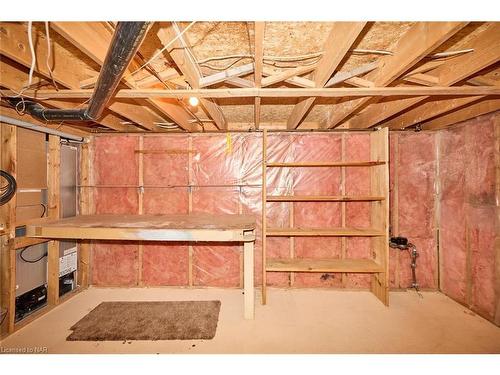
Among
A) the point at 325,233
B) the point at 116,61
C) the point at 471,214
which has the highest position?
the point at 116,61

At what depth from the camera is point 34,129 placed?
292cm

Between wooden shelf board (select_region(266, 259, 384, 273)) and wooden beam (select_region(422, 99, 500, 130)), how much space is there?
208cm

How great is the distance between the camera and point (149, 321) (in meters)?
2.85

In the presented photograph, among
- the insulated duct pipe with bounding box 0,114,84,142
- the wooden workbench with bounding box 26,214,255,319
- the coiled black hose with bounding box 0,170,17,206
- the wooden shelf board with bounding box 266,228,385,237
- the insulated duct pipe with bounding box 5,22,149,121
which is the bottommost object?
the wooden shelf board with bounding box 266,228,385,237

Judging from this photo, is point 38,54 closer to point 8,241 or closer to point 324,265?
point 8,241

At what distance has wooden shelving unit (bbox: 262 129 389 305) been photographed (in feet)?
10.3

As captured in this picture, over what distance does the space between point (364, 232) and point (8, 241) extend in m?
4.16

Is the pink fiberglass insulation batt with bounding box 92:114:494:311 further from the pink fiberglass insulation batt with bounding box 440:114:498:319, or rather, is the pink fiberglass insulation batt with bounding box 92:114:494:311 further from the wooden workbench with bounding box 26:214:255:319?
the wooden workbench with bounding box 26:214:255:319

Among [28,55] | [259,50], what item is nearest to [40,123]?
[28,55]

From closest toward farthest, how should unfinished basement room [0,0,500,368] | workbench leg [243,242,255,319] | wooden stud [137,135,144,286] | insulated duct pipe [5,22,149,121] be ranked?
insulated duct pipe [5,22,149,121], unfinished basement room [0,0,500,368], workbench leg [243,242,255,319], wooden stud [137,135,144,286]

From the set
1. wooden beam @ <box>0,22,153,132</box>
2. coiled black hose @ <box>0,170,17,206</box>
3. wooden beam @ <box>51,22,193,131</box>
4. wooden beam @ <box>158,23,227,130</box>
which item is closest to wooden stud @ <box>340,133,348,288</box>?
wooden beam @ <box>158,23,227,130</box>

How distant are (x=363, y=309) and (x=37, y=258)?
412cm

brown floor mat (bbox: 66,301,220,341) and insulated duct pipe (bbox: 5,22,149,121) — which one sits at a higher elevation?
insulated duct pipe (bbox: 5,22,149,121)

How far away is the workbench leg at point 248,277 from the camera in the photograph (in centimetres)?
271
